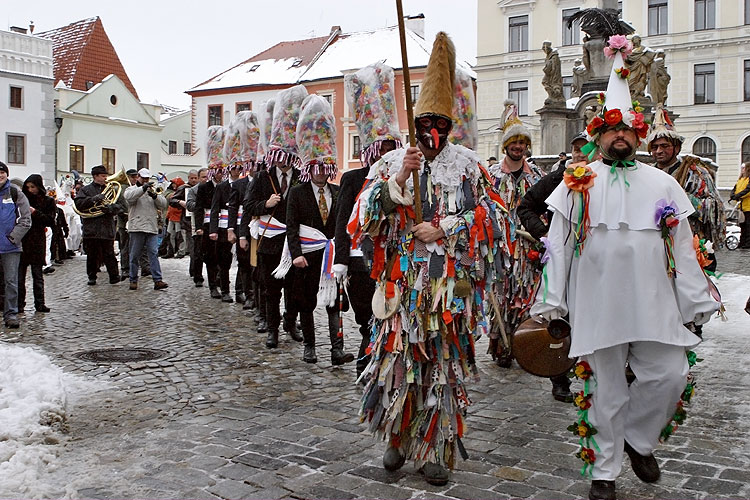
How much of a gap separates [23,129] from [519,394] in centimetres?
4000

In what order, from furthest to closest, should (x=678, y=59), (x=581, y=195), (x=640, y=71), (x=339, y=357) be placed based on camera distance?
(x=678, y=59)
(x=640, y=71)
(x=339, y=357)
(x=581, y=195)

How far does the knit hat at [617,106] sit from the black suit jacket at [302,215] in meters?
3.88

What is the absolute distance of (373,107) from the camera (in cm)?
757

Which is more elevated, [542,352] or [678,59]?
[678,59]

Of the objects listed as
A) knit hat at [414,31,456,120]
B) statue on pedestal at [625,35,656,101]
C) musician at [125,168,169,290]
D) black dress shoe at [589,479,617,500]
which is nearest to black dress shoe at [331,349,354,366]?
knit hat at [414,31,456,120]

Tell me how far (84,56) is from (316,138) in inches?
1780

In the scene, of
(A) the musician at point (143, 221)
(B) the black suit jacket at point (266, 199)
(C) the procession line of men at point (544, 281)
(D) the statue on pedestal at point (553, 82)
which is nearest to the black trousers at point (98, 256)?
(A) the musician at point (143, 221)

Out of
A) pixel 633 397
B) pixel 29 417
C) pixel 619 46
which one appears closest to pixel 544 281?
pixel 633 397

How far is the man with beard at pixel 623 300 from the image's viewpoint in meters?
4.26

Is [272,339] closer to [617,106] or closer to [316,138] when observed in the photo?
[316,138]

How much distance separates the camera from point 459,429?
181 inches

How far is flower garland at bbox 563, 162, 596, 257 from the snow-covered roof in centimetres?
4437

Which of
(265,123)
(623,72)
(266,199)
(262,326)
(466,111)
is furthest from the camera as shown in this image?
(265,123)

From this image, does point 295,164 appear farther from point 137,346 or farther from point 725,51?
point 725,51
